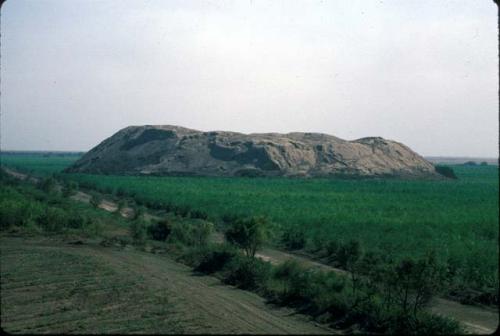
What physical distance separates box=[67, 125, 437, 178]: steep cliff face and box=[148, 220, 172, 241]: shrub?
4619 cm

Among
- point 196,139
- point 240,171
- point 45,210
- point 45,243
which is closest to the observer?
point 45,243

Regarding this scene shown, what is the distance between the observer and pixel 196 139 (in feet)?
268

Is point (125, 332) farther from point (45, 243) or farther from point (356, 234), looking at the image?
point (356, 234)

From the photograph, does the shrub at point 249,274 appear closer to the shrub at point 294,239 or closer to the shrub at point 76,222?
the shrub at point 294,239

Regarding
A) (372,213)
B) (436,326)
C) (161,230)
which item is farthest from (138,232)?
(436,326)

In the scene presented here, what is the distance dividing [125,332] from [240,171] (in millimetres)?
62758

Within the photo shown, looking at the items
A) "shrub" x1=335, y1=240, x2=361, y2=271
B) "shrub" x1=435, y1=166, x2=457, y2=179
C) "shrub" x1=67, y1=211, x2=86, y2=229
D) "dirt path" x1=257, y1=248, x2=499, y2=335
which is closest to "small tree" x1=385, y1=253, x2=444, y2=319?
"dirt path" x1=257, y1=248, x2=499, y2=335

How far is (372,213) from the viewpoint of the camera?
33031 millimetres

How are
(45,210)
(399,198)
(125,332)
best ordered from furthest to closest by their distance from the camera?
(399,198) < (45,210) < (125,332)

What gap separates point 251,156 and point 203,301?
63.2m

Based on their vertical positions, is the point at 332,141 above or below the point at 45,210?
→ above

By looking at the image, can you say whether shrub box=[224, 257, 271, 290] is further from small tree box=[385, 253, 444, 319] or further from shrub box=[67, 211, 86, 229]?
shrub box=[67, 211, 86, 229]

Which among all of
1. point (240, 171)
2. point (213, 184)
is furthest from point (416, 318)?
point (240, 171)

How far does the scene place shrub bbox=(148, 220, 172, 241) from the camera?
25156mm
